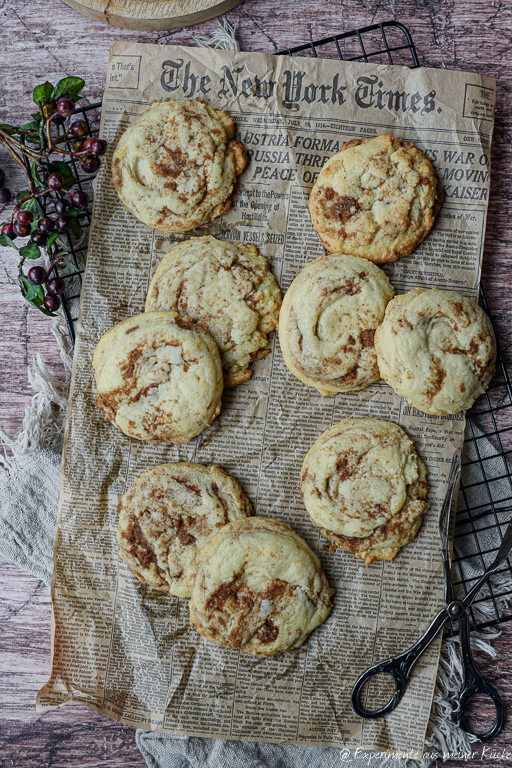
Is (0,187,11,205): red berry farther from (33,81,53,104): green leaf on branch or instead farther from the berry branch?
(33,81,53,104): green leaf on branch

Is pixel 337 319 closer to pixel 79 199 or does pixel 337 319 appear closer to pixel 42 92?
pixel 79 199

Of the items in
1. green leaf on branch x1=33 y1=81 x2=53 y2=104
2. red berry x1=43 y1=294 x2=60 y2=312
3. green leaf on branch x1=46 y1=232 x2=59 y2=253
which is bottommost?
red berry x1=43 y1=294 x2=60 y2=312

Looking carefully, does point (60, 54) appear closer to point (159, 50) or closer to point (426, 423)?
point (159, 50)

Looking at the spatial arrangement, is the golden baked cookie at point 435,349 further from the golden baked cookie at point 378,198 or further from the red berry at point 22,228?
the red berry at point 22,228

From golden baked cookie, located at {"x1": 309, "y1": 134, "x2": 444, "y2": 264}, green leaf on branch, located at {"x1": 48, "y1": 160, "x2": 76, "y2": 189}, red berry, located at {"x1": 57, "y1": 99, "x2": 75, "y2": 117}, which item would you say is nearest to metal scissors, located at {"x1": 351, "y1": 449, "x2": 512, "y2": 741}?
golden baked cookie, located at {"x1": 309, "y1": 134, "x2": 444, "y2": 264}

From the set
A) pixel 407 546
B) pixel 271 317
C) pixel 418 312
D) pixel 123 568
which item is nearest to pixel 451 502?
pixel 407 546

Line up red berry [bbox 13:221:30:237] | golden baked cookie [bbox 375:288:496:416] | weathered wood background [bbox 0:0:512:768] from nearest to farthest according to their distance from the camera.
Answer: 1. golden baked cookie [bbox 375:288:496:416]
2. red berry [bbox 13:221:30:237]
3. weathered wood background [bbox 0:0:512:768]
